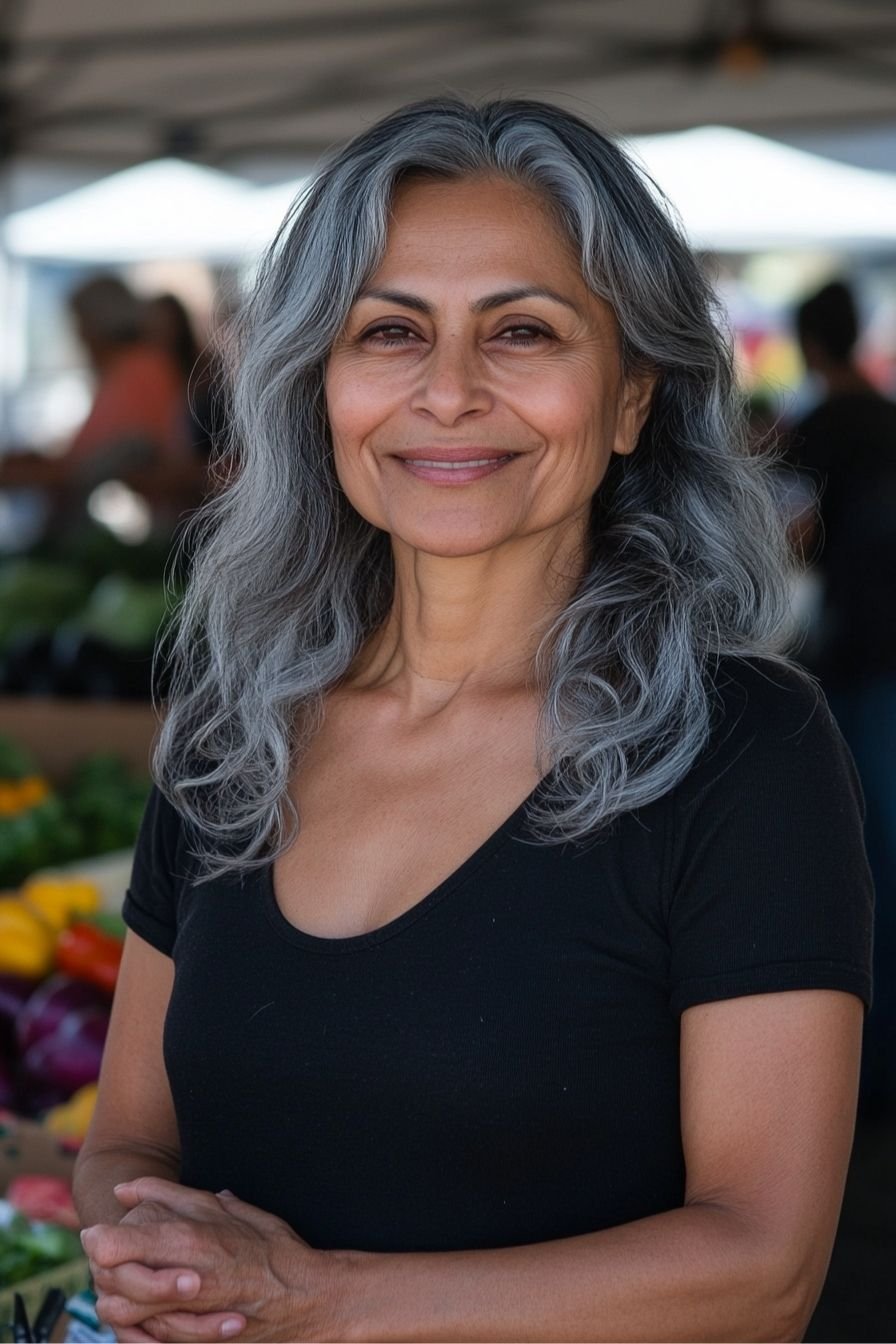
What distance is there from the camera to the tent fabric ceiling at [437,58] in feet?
19.8

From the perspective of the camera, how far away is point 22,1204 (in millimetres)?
2299

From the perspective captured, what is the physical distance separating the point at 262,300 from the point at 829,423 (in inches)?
126

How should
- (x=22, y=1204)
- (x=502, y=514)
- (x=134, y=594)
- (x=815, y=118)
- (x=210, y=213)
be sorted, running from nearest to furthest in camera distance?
1. (x=502, y=514)
2. (x=22, y=1204)
3. (x=134, y=594)
4. (x=815, y=118)
5. (x=210, y=213)

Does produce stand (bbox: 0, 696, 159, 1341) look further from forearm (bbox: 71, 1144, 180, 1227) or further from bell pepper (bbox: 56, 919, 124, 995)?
forearm (bbox: 71, 1144, 180, 1227)

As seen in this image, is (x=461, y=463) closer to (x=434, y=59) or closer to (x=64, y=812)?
(x=64, y=812)

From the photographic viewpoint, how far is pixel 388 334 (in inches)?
68.7

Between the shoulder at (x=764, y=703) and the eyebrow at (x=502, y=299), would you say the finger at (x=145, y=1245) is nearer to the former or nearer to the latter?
the shoulder at (x=764, y=703)

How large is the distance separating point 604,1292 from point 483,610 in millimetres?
723

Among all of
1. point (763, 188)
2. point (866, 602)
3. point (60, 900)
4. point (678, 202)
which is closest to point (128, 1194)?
point (60, 900)

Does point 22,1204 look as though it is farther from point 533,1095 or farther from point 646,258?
point 646,258

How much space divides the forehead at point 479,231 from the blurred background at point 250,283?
0.54 ft

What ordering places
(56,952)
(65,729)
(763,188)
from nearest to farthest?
(56,952), (65,729), (763,188)

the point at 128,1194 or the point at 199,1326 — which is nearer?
the point at 199,1326

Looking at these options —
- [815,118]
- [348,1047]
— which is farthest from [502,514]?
[815,118]
